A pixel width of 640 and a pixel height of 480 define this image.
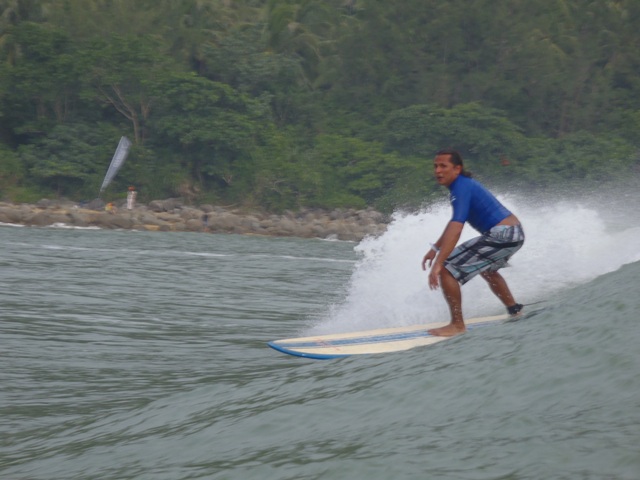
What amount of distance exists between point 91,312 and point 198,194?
2961 cm

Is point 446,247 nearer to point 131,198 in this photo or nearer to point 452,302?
point 452,302

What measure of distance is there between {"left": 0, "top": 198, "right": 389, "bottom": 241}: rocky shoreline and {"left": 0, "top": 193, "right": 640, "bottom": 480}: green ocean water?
2036 cm

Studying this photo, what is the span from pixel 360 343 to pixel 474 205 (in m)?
1.14

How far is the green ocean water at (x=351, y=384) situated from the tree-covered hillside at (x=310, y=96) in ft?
90.1

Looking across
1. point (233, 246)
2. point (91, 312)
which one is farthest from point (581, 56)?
point (91, 312)

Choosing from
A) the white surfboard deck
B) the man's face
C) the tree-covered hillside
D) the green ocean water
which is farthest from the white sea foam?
the tree-covered hillside

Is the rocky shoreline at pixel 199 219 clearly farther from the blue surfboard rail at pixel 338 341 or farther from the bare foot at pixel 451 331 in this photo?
the bare foot at pixel 451 331

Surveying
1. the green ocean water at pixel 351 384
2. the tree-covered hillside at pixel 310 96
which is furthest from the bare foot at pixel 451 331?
the tree-covered hillside at pixel 310 96

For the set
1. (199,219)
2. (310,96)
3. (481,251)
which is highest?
(310,96)

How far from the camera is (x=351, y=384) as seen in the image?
5.11 metres

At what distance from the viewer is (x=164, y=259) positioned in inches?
739

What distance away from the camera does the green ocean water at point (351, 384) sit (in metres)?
3.65

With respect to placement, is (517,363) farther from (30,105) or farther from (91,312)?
(30,105)

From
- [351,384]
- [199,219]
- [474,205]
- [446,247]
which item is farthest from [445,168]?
[199,219]
